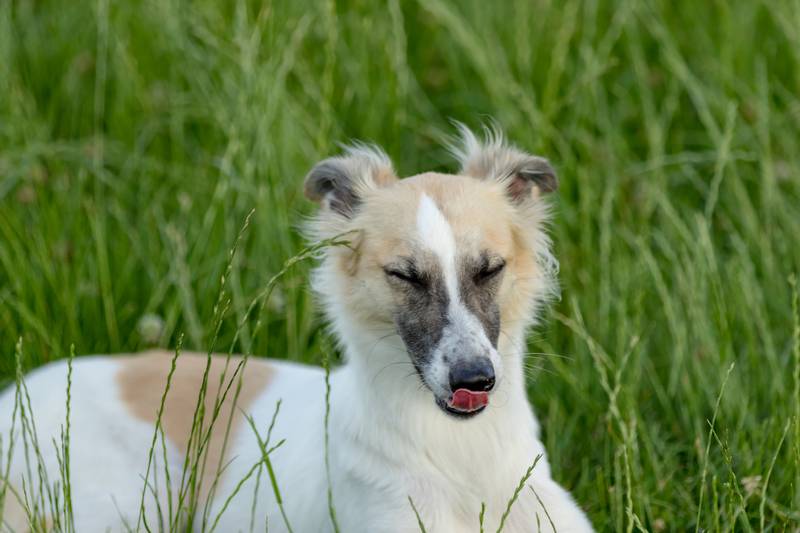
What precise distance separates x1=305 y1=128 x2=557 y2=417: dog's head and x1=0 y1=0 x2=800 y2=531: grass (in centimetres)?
37

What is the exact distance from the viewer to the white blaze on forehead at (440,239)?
3051mm

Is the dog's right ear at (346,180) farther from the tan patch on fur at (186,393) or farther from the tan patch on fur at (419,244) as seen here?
the tan patch on fur at (186,393)

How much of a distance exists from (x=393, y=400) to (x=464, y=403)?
11.1 inches

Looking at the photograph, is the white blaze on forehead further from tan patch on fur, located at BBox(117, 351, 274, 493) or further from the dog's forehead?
tan patch on fur, located at BBox(117, 351, 274, 493)

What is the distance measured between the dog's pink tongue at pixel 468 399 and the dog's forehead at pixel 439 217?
391mm

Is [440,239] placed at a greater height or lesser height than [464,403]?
greater

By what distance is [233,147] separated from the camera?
14.9ft

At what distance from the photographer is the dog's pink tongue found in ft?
9.64

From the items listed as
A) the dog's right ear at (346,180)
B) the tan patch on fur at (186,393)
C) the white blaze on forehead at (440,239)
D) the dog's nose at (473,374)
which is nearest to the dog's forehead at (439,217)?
the white blaze on forehead at (440,239)

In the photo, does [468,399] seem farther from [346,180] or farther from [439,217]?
[346,180]

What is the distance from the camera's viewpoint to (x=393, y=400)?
3182 millimetres

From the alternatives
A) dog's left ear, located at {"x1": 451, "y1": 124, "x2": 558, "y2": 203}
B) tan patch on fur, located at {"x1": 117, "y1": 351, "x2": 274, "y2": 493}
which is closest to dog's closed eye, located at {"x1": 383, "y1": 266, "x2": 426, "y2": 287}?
dog's left ear, located at {"x1": 451, "y1": 124, "x2": 558, "y2": 203}

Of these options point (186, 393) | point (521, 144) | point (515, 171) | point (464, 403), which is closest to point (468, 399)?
point (464, 403)

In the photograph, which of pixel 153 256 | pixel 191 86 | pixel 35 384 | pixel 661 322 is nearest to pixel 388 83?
pixel 191 86
